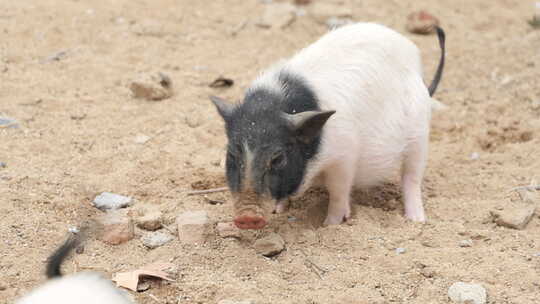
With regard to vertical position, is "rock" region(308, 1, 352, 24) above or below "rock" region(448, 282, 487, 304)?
below

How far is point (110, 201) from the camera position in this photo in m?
4.51

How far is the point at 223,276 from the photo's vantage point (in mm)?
3777

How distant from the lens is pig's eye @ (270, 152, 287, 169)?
13.4 ft

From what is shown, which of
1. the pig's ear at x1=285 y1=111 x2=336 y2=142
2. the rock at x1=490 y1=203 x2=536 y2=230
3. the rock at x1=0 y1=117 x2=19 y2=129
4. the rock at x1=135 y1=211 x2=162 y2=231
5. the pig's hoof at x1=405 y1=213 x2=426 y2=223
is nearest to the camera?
the pig's ear at x1=285 y1=111 x2=336 y2=142

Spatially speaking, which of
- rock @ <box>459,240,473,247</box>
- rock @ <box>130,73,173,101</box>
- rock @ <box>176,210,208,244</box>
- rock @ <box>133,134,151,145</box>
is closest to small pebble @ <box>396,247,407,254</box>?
rock @ <box>459,240,473,247</box>

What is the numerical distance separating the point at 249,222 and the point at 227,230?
0.34 meters

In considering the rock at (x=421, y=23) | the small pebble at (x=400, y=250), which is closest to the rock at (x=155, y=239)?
the small pebble at (x=400, y=250)

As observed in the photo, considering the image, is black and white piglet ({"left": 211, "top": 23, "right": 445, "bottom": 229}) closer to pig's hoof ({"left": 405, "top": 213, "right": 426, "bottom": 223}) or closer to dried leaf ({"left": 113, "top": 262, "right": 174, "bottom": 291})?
pig's hoof ({"left": 405, "top": 213, "right": 426, "bottom": 223})

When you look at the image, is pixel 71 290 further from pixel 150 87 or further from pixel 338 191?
pixel 150 87

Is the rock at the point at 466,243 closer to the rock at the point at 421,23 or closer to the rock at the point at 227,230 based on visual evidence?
the rock at the point at 227,230

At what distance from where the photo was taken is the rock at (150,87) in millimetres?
5961

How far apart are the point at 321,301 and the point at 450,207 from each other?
1.76 meters

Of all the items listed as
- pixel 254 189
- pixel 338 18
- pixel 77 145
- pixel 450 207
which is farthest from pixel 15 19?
pixel 450 207

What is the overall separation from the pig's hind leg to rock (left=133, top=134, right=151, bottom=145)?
1.98 metres
